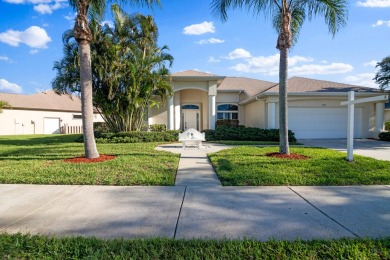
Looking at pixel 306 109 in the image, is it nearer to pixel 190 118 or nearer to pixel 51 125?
pixel 190 118

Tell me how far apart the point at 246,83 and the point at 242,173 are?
1907 cm

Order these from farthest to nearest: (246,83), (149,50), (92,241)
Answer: (246,83) → (149,50) → (92,241)

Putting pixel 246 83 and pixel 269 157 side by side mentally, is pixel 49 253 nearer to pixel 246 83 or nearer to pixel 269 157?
pixel 269 157

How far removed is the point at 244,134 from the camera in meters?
15.3

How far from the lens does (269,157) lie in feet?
27.6

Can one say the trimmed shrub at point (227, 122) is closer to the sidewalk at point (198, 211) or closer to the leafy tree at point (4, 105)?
the sidewalk at point (198, 211)

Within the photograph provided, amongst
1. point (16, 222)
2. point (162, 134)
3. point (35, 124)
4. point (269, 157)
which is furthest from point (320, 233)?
point (35, 124)

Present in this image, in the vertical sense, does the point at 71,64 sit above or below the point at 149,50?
below

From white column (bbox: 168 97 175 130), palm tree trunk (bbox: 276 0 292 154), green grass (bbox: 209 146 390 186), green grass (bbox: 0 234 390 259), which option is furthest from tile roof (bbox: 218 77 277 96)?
green grass (bbox: 0 234 390 259)

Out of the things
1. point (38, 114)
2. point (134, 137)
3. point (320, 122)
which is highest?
point (38, 114)

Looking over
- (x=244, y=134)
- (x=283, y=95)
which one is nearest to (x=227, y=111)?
(x=244, y=134)

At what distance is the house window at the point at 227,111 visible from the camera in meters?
22.1

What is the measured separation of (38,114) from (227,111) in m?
22.6

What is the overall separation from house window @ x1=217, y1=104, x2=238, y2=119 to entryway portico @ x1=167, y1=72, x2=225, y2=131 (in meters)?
1.69
